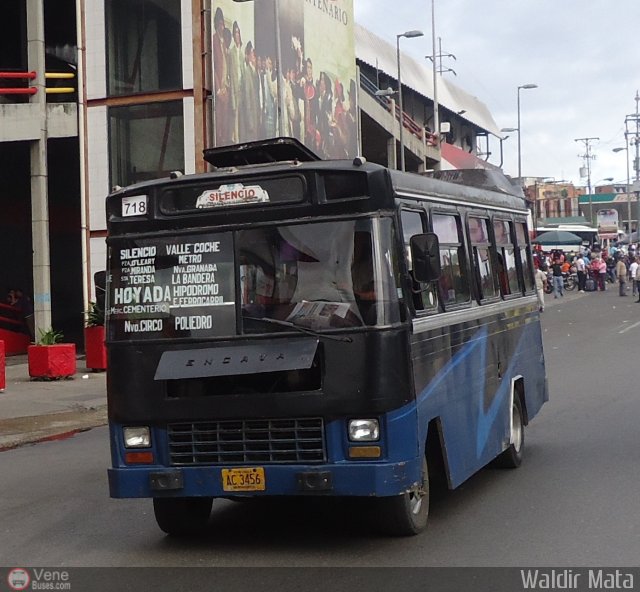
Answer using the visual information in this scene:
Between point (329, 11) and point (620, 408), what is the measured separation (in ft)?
80.2

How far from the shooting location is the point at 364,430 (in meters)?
7.01

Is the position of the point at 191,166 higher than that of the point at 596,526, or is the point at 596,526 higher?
the point at 191,166

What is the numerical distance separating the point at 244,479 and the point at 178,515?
95 cm

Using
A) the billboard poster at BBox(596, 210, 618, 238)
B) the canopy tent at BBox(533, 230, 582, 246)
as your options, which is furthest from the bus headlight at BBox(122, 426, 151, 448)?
the billboard poster at BBox(596, 210, 618, 238)

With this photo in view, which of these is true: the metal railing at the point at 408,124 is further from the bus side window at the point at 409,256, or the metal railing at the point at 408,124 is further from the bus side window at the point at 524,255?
the bus side window at the point at 409,256

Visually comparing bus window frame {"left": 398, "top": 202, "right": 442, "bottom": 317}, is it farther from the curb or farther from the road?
the curb

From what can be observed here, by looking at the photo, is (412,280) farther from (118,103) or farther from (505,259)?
(118,103)

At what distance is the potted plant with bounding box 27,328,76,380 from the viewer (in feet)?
68.4

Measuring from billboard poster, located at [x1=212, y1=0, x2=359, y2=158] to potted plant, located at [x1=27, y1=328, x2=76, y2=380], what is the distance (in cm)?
738

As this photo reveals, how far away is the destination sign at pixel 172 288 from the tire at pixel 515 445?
3708 mm

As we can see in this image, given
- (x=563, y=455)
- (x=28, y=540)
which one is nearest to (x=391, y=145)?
(x=563, y=455)

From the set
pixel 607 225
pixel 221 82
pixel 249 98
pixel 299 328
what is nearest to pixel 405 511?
pixel 299 328

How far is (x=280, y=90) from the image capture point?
82.1ft

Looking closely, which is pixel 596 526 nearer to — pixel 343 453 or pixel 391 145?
pixel 343 453
